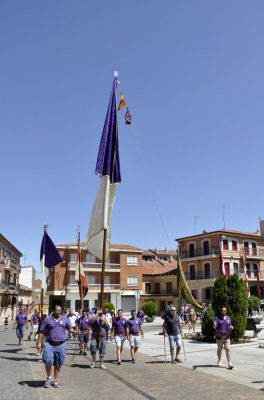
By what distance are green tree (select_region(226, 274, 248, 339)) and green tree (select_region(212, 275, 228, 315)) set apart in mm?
161

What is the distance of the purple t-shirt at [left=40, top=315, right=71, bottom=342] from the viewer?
29.5ft

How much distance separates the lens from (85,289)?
25.5 meters

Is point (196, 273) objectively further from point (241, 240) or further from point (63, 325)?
point (63, 325)

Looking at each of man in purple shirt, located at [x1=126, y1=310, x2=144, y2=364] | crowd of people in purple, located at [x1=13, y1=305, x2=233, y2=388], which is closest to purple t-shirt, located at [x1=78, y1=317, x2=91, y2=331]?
crowd of people in purple, located at [x1=13, y1=305, x2=233, y2=388]

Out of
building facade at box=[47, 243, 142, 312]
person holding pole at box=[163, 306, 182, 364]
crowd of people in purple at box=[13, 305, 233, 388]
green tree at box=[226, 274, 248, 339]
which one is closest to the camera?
crowd of people in purple at box=[13, 305, 233, 388]

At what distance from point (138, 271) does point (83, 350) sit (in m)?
43.3

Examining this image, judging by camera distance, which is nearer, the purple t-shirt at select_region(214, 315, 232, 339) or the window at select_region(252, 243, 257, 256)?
the purple t-shirt at select_region(214, 315, 232, 339)

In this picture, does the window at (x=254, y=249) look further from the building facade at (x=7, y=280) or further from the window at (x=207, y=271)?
the building facade at (x=7, y=280)

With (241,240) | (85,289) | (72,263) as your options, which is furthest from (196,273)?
(85,289)

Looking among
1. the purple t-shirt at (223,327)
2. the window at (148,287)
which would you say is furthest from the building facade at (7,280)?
the purple t-shirt at (223,327)

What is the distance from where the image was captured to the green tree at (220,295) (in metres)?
16.8

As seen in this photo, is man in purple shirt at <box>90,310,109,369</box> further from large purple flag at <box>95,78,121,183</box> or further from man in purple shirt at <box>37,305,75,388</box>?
large purple flag at <box>95,78,121,183</box>

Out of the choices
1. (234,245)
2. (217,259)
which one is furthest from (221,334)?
(234,245)

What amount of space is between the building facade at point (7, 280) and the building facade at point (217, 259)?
25.1 m
